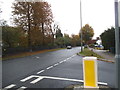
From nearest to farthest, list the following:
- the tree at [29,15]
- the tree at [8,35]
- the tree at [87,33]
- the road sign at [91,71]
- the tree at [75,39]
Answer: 1. the road sign at [91,71]
2. the tree at [8,35]
3. the tree at [29,15]
4. the tree at [87,33]
5. the tree at [75,39]

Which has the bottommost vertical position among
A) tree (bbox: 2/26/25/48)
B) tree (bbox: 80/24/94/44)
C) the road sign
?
the road sign

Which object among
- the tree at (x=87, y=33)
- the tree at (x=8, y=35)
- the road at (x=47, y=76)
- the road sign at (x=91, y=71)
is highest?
the tree at (x=87, y=33)

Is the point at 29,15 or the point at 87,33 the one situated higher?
the point at 29,15

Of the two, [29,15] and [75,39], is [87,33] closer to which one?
[75,39]

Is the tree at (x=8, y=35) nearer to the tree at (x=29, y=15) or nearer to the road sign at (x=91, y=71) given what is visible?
the tree at (x=29, y=15)

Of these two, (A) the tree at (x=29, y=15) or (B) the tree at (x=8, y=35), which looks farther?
(A) the tree at (x=29, y=15)

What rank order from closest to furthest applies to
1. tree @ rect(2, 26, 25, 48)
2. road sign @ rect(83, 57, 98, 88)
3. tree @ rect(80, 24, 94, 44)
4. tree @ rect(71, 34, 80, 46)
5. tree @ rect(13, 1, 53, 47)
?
road sign @ rect(83, 57, 98, 88) < tree @ rect(2, 26, 25, 48) < tree @ rect(13, 1, 53, 47) < tree @ rect(80, 24, 94, 44) < tree @ rect(71, 34, 80, 46)

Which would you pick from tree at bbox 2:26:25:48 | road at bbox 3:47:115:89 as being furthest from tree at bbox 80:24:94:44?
road at bbox 3:47:115:89

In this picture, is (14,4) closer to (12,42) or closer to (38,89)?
(12,42)

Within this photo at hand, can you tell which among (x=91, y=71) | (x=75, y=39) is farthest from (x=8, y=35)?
(x=75, y=39)

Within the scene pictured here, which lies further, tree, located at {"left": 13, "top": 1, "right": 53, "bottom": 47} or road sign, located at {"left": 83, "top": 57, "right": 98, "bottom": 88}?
tree, located at {"left": 13, "top": 1, "right": 53, "bottom": 47}

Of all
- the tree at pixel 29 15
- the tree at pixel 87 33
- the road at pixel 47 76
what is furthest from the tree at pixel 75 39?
the road at pixel 47 76

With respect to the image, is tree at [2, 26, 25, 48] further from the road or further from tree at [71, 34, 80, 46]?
tree at [71, 34, 80, 46]

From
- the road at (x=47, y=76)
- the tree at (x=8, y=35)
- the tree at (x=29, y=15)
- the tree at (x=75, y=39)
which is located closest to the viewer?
the road at (x=47, y=76)
